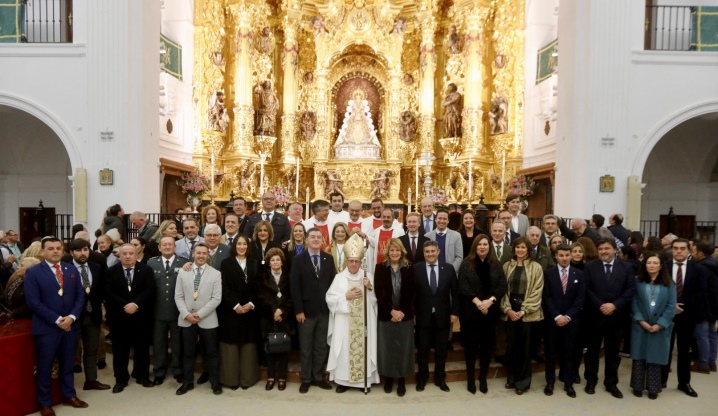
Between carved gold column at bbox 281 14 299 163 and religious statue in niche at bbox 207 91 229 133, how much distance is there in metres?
2.27

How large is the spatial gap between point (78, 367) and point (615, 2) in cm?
1198

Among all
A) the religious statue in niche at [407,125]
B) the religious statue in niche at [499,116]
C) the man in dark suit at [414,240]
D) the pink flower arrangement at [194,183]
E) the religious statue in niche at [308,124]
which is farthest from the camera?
the religious statue in niche at [407,125]

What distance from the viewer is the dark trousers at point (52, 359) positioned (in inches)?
202

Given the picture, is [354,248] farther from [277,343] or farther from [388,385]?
[388,385]

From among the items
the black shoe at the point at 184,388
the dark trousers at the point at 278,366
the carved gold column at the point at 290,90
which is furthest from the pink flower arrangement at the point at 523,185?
the black shoe at the point at 184,388

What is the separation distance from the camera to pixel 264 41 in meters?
17.5

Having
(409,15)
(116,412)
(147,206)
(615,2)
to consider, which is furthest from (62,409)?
(409,15)

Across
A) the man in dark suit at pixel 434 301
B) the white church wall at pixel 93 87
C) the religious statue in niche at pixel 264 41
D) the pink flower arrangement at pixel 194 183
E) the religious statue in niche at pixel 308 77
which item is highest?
the religious statue in niche at pixel 264 41

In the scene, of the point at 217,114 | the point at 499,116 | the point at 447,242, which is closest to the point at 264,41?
the point at 217,114

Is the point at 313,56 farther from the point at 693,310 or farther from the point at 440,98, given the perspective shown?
the point at 693,310

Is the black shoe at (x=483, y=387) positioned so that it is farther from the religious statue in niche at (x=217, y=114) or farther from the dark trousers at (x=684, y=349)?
the religious statue in niche at (x=217, y=114)

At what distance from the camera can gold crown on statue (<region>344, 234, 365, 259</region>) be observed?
570cm

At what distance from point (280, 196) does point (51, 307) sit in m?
10.7

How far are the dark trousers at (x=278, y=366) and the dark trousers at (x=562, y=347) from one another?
3.13 meters
